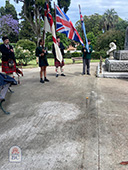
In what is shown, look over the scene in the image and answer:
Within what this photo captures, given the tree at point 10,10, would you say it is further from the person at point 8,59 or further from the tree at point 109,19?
the person at point 8,59

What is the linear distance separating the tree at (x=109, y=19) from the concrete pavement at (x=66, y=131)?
61.9 meters

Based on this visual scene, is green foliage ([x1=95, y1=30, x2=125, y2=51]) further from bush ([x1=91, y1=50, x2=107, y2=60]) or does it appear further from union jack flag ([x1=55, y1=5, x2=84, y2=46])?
union jack flag ([x1=55, y1=5, x2=84, y2=46])

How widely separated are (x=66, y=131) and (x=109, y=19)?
226 ft

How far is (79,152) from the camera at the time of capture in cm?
227

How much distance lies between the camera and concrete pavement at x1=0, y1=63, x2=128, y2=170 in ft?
6.89

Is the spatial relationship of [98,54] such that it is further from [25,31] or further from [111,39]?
[25,31]

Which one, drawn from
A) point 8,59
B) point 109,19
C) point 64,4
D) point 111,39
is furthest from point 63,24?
point 109,19

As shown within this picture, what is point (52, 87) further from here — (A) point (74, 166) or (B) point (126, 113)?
(A) point (74, 166)

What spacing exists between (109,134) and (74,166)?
982 mm

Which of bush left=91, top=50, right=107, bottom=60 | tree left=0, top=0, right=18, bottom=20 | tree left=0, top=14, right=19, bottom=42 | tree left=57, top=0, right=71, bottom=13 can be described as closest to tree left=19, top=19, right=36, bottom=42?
tree left=0, top=14, right=19, bottom=42

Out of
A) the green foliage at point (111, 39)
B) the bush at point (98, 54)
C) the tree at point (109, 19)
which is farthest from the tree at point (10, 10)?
the tree at point (109, 19)

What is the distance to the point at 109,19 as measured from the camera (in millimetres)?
63031

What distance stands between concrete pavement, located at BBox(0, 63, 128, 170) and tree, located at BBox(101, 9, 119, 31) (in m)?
61.9

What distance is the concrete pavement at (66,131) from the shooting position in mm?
2100
